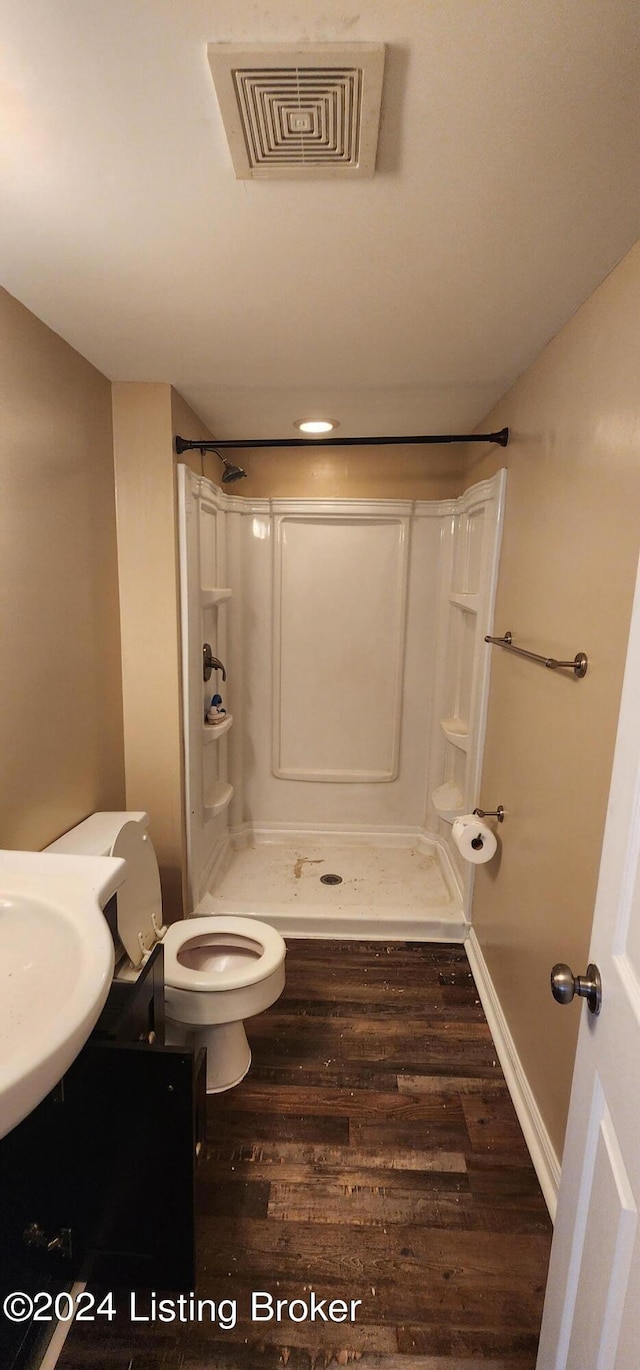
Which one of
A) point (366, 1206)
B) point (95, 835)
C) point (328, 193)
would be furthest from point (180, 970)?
point (328, 193)

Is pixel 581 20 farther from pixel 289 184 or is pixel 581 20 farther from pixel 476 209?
pixel 289 184

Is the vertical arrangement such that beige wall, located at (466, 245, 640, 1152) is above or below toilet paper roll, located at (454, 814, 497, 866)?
above

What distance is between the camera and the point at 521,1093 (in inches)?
64.7

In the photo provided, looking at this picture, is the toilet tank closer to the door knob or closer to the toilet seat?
the toilet seat

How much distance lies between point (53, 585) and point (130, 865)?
829mm

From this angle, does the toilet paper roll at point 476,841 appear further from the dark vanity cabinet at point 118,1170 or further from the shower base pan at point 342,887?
the dark vanity cabinet at point 118,1170

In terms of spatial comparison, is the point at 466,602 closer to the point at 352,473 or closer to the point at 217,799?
the point at 352,473

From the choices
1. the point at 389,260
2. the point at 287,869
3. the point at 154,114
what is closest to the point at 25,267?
the point at 154,114

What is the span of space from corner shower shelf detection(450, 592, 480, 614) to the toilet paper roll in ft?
2.92

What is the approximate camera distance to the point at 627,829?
29.7 inches

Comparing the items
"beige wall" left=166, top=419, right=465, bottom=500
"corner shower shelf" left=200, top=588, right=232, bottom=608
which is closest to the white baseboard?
"corner shower shelf" left=200, top=588, right=232, bottom=608

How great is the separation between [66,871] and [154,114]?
1325 mm

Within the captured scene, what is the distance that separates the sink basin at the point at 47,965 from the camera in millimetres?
717

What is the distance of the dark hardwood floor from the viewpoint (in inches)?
45.3
